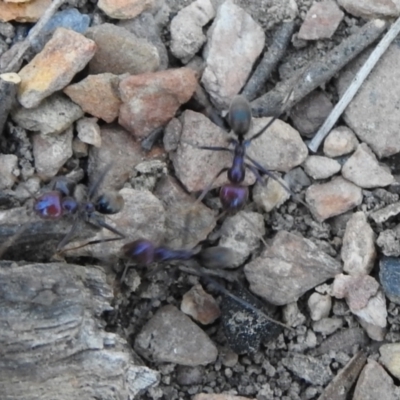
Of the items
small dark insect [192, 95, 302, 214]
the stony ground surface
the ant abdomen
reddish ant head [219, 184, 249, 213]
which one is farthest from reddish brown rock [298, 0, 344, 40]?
the ant abdomen

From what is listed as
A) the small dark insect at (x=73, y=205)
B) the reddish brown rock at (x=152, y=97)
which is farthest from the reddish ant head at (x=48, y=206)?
the reddish brown rock at (x=152, y=97)

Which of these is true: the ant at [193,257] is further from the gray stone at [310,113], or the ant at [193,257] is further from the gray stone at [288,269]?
the gray stone at [310,113]

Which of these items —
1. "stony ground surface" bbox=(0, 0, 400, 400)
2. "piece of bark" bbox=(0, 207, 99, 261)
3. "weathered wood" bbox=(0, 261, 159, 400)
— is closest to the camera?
"weathered wood" bbox=(0, 261, 159, 400)

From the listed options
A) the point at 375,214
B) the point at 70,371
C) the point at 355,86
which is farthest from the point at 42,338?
the point at 355,86

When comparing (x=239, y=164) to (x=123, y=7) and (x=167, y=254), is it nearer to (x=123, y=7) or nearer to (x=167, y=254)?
(x=167, y=254)

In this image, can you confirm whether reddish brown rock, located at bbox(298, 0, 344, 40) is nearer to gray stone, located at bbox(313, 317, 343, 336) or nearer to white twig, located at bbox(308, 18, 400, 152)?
white twig, located at bbox(308, 18, 400, 152)

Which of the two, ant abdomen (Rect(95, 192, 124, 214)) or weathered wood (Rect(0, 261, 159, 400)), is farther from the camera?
ant abdomen (Rect(95, 192, 124, 214))
